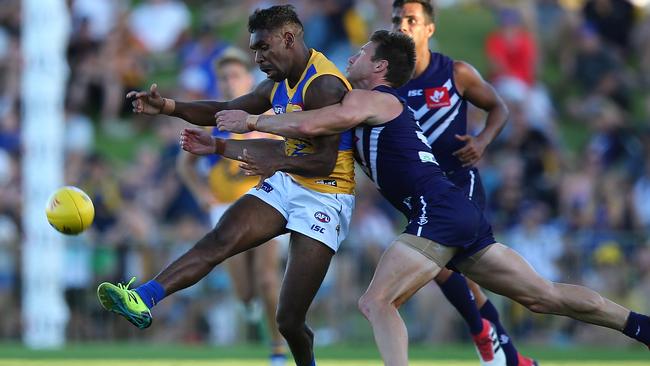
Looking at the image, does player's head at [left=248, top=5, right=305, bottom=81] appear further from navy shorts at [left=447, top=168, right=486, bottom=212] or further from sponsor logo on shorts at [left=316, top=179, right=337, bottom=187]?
navy shorts at [left=447, top=168, right=486, bottom=212]

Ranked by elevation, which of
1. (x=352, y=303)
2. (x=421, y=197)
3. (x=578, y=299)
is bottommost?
(x=352, y=303)

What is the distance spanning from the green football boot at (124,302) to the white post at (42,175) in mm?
6831

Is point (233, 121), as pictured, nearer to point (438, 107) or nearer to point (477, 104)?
point (438, 107)

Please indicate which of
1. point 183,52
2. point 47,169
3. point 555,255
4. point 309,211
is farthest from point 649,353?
point 183,52

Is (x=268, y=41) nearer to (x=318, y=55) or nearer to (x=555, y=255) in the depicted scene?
(x=318, y=55)

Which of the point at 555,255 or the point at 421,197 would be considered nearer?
the point at 421,197

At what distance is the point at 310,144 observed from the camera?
27.3ft

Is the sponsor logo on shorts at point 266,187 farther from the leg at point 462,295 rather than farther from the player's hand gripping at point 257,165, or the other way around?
the leg at point 462,295

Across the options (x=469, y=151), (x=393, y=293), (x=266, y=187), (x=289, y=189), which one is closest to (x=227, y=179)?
(x=469, y=151)

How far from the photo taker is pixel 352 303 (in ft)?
49.6

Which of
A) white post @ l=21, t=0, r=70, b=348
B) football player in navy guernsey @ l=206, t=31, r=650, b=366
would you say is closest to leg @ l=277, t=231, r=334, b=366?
football player in navy guernsey @ l=206, t=31, r=650, b=366

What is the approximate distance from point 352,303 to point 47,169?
4.12m

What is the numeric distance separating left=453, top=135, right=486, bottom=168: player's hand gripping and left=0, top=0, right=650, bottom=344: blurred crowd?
4.15 m

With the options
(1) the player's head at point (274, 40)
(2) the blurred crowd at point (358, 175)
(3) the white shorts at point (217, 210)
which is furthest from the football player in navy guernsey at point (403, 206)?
(2) the blurred crowd at point (358, 175)
